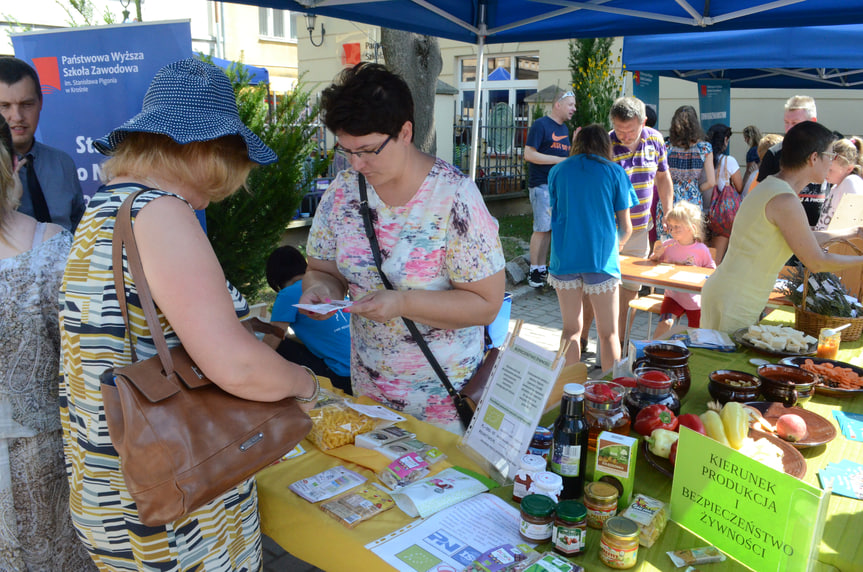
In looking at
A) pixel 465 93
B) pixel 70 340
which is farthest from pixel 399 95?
pixel 465 93

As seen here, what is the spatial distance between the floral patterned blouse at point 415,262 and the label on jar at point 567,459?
1.97 ft

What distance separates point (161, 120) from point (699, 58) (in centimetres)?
540

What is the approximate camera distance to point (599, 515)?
138 cm

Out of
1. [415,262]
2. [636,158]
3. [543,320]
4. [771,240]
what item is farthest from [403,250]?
[543,320]

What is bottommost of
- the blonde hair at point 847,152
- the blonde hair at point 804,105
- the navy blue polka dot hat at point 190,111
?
the blonde hair at point 847,152

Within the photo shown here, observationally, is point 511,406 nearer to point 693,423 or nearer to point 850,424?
point 693,423

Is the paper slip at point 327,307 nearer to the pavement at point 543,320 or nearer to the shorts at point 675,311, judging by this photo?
the pavement at point 543,320

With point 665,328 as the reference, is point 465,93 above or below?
above

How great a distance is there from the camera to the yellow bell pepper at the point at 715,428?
1605mm

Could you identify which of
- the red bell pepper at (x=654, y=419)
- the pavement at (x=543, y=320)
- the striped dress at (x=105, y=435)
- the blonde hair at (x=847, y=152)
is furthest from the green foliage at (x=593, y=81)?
the striped dress at (x=105, y=435)

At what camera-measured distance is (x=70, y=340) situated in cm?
128

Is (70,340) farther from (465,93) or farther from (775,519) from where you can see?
(465,93)

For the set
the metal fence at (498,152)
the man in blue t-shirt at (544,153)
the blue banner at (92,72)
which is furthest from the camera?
the metal fence at (498,152)

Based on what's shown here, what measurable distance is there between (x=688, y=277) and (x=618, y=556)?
132 inches
